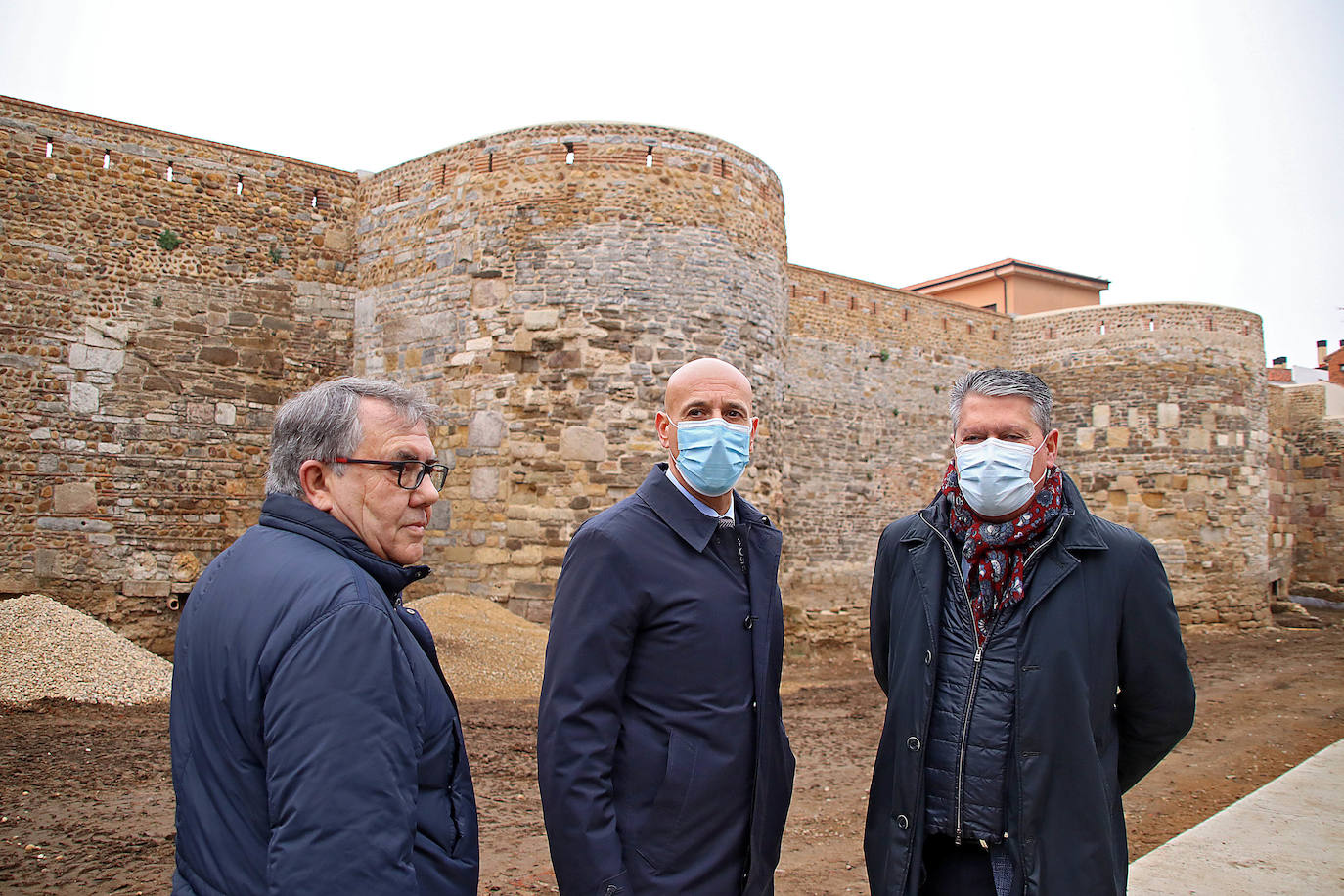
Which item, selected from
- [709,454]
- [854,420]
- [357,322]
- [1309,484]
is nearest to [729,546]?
[709,454]

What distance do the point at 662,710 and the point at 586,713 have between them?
22 centimetres

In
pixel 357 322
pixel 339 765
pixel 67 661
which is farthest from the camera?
pixel 357 322

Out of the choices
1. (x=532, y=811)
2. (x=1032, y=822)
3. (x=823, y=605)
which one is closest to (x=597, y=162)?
(x=532, y=811)

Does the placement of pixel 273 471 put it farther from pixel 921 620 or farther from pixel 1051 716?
pixel 1051 716

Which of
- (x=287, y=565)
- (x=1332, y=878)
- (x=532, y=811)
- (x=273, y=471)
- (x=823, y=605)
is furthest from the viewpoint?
(x=823, y=605)

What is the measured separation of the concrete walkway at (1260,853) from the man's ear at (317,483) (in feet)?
10.7

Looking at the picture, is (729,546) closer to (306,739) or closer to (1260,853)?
(306,739)

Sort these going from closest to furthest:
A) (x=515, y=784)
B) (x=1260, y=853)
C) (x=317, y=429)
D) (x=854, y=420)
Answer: (x=317, y=429)
(x=1260, y=853)
(x=515, y=784)
(x=854, y=420)

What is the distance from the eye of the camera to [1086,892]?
2.21 m

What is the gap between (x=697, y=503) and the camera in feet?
8.95

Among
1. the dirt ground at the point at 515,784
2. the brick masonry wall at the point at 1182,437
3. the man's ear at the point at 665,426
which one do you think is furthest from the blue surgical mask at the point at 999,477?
the brick masonry wall at the point at 1182,437

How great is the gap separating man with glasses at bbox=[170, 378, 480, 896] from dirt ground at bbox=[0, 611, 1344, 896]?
2.64m

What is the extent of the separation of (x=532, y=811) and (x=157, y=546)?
23.1 feet

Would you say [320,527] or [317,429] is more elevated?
[317,429]
